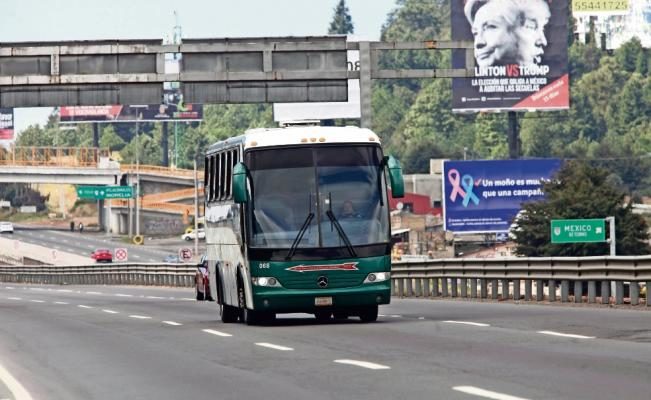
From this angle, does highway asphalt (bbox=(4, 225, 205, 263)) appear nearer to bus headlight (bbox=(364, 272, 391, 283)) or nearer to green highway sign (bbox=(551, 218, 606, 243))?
green highway sign (bbox=(551, 218, 606, 243))

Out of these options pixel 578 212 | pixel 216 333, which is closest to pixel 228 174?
pixel 216 333

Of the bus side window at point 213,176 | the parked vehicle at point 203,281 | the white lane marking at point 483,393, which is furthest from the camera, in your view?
the parked vehicle at point 203,281

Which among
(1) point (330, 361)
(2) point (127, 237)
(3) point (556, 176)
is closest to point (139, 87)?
(1) point (330, 361)

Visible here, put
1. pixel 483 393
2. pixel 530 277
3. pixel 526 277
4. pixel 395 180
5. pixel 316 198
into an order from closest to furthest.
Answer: pixel 483 393, pixel 395 180, pixel 316 198, pixel 530 277, pixel 526 277

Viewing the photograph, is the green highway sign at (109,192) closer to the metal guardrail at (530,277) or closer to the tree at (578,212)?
the tree at (578,212)

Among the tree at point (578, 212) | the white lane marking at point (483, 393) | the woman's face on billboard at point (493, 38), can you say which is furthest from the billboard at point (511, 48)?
the white lane marking at point (483, 393)

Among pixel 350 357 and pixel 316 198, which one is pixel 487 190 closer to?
pixel 316 198

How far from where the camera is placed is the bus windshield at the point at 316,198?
2647 centimetres

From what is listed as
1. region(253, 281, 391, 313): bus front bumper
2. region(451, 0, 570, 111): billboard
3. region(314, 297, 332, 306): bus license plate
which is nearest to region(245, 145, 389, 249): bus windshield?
region(253, 281, 391, 313): bus front bumper

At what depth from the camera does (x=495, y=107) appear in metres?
135

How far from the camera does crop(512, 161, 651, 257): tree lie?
9050 cm

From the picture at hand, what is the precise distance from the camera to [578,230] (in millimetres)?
48219

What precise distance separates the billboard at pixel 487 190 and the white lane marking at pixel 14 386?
83289mm

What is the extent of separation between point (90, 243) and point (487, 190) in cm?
6387
